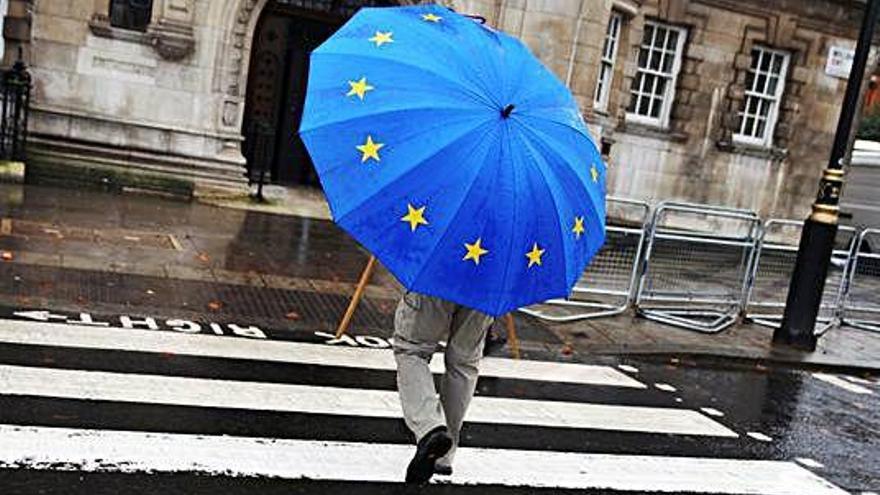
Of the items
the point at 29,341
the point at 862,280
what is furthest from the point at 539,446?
the point at 862,280

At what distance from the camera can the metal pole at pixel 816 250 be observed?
32.6ft

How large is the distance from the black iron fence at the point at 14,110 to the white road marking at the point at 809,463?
10775 millimetres

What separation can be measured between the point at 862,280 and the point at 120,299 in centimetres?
901

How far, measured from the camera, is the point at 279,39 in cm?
1652

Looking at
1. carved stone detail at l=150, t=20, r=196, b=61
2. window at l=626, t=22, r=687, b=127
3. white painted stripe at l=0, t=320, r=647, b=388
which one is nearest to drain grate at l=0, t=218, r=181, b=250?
white painted stripe at l=0, t=320, r=647, b=388

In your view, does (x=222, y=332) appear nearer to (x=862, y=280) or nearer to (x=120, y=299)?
(x=120, y=299)

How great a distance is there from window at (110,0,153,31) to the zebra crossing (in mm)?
8557

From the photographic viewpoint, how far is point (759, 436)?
6.90 metres

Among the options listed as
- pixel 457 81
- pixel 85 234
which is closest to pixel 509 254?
pixel 457 81

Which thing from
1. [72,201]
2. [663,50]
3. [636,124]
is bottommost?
[72,201]

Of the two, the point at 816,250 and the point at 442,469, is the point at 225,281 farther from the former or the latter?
the point at 816,250

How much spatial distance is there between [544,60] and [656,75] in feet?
17.2

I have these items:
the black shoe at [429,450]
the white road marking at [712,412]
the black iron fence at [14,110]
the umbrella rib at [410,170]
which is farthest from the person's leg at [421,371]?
the black iron fence at [14,110]

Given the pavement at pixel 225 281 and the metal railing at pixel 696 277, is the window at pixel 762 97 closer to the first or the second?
the metal railing at pixel 696 277
